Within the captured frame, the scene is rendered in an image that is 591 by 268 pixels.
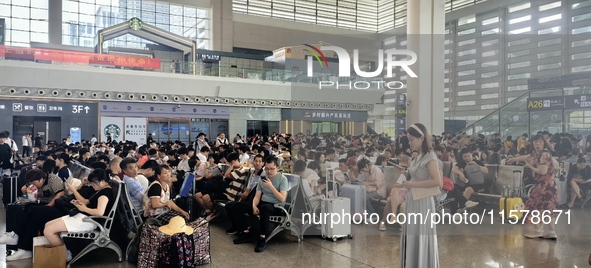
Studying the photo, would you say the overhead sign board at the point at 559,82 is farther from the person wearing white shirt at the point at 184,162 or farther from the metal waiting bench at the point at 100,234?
the metal waiting bench at the point at 100,234

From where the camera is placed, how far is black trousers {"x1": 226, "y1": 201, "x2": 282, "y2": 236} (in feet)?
19.4

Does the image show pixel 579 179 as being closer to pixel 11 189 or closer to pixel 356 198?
pixel 356 198

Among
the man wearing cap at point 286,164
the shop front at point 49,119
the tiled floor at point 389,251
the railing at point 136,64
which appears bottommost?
the tiled floor at point 389,251

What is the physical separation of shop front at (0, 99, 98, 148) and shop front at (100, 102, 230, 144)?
0.76 metres

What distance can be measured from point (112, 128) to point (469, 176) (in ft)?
59.6

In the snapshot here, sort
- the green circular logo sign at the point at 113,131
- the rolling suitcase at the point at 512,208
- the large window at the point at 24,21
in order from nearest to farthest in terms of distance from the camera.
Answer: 1. the rolling suitcase at the point at 512,208
2. the green circular logo sign at the point at 113,131
3. the large window at the point at 24,21

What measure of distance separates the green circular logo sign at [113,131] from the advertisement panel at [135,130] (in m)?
0.42

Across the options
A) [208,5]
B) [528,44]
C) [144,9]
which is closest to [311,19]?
[208,5]

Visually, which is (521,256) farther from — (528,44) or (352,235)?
(528,44)

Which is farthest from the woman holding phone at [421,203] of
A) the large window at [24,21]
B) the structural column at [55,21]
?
the large window at [24,21]

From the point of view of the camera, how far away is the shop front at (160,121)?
21750 millimetres

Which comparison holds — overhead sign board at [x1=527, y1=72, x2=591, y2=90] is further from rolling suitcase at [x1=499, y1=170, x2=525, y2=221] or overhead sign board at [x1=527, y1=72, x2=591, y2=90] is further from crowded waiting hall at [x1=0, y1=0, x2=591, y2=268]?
rolling suitcase at [x1=499, y1=170, x2=525, y2=221]

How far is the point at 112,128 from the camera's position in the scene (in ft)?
71.2

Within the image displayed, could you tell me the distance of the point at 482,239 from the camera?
20.9 ft
